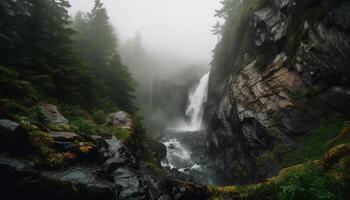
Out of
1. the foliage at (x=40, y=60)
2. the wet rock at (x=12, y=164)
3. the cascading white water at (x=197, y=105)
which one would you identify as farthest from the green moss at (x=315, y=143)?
the cascading white water at (x=197, y=105)

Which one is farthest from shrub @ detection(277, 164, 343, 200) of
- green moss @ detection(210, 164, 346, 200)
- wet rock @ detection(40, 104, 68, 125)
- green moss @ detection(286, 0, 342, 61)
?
green moss @ detection(286, 0, 342, 61)

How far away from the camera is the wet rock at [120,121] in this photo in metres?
19.5

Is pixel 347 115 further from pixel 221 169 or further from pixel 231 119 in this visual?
pixel 221 169

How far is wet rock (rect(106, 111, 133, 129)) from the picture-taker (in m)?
19.5

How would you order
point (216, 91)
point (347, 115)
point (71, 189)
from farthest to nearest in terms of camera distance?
point (216, 91)
point (347, 115)
point (71, 189)

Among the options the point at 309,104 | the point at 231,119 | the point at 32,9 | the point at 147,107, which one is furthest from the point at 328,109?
the point at 147,107

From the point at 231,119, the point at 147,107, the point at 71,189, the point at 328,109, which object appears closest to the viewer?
the point at 71,189

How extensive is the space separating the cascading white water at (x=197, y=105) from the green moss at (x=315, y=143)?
29.2 meters

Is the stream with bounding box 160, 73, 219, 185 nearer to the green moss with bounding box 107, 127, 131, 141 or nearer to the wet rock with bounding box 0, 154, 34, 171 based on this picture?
the green moss with bounding box 107, 127, 131, 141

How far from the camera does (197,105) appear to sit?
2071 inches

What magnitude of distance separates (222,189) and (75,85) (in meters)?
14.8

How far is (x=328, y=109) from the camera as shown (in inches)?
721

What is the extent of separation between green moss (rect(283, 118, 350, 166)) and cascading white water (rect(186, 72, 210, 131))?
29249 millimetres

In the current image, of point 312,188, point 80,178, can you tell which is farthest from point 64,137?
point 312,188
